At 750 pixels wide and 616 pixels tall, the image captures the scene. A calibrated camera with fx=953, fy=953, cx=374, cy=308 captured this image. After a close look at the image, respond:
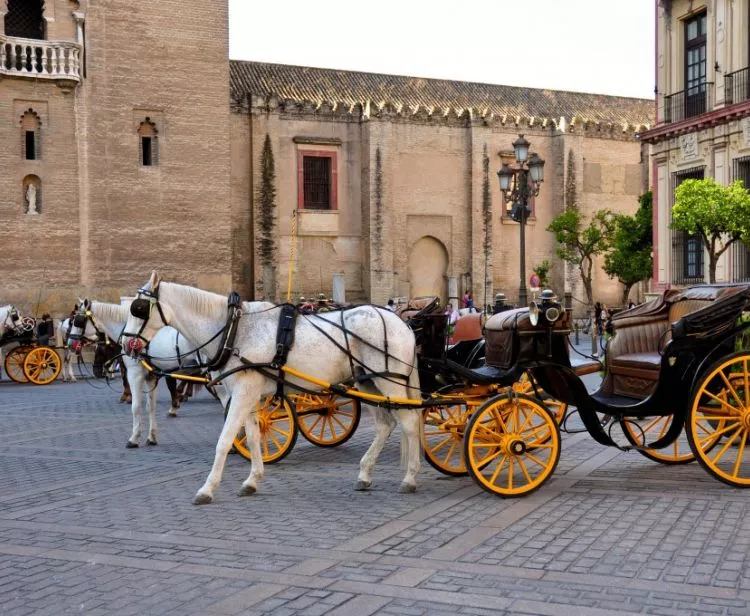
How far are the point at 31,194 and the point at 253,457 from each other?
2199 centimetres

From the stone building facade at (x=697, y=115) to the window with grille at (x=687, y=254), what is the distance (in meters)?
0.02

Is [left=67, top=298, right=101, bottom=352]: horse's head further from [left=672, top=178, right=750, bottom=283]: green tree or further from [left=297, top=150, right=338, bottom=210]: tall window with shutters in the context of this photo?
[left=297, top=150, right=338, bottom=210]: tall window with shutters

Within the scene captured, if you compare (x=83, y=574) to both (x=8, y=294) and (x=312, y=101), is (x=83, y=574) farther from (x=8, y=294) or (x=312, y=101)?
(x=312, y=101)

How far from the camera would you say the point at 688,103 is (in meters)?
22.7

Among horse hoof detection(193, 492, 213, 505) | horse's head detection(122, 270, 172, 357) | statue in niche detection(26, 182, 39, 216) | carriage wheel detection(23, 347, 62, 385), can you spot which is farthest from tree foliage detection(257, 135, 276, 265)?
horse hoof detection(193, 492, 213, 505)

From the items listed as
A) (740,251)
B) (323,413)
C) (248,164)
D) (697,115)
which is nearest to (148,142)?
(248,164)

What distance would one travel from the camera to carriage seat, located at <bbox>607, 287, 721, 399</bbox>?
7.46m

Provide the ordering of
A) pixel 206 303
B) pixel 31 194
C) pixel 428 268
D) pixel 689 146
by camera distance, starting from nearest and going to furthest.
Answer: pixel 206 303 → pixel 689 146 → pixel 31 194 → pixel 428 268

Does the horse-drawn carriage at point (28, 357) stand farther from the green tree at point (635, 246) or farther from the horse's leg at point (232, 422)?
the green tree at point (635, 246)

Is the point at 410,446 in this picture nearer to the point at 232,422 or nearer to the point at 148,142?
the point at 232,422

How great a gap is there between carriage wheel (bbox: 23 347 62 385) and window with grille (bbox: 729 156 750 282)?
14.6 metres

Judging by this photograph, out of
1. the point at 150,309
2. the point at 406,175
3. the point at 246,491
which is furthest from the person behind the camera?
the point at 406,175

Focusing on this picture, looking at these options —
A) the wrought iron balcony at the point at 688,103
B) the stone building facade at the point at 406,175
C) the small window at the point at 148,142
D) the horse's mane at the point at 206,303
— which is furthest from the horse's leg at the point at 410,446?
the stone building facade at the point at 406,175

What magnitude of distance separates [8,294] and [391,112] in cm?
1660
